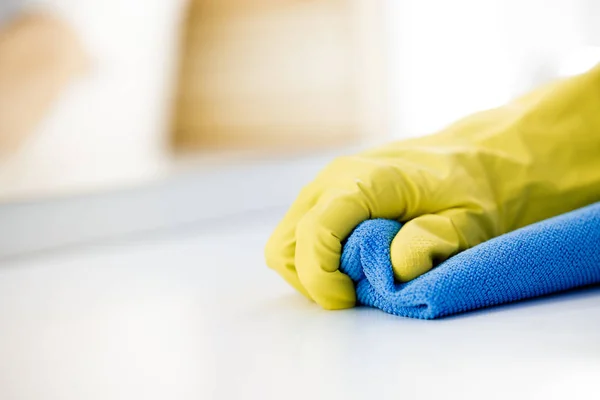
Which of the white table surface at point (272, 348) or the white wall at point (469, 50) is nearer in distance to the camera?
the white table surface at point (272, 348)

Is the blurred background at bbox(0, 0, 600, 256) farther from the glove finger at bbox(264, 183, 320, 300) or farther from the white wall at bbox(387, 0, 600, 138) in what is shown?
the glove finger at bbox(264, 183, 320, 300)

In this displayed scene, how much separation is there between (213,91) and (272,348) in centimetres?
119

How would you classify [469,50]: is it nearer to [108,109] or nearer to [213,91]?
[213,91]

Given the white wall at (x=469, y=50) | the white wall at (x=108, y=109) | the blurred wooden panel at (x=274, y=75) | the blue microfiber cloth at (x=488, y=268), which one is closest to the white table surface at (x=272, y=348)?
the blue microfiber cloth at (x=488, y=268)

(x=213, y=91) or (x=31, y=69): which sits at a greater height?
(x=31, y=69)

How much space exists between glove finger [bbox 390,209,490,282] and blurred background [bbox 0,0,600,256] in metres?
0.89

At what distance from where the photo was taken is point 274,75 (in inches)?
79.2

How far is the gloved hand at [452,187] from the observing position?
2.68ft

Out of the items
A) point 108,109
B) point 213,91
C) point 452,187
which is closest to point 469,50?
point 213,91

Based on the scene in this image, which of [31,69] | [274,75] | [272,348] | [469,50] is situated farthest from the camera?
[469,50]

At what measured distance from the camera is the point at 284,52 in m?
2.04

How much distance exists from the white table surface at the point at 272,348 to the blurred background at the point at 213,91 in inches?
17.7

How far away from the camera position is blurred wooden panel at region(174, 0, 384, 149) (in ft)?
6.01

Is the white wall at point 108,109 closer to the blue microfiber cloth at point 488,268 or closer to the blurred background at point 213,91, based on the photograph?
the blurred background at point 213,91
